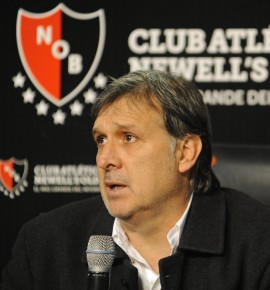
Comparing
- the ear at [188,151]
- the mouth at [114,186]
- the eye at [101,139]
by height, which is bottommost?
the mouth at [114,186]

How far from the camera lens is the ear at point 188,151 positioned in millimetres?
2420

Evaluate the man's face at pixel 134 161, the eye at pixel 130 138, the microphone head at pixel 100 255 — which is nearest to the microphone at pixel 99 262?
the microphone head at pixel 100 255

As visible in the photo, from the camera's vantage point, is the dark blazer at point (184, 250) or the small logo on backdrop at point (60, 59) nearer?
the dark blazer at point (184, 250)

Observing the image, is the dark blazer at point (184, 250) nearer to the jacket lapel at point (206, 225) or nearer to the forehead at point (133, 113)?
the jacket lapel at point (206, 225)

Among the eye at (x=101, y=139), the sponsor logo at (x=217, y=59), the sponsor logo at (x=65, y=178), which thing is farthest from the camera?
the sponsor logo at (x=65, y=178)

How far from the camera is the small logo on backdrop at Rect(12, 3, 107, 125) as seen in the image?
323cm

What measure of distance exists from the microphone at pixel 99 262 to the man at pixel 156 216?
15.1 inches

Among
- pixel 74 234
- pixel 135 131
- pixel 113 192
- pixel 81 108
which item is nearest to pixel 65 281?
pixel 74 234

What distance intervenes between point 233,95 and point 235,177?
1.23 ft

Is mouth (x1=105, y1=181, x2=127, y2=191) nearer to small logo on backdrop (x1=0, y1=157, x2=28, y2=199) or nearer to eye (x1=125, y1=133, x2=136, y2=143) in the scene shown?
eye (x1=125, y1=133, x2=136, y2=143)

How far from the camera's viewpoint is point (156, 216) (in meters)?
2.38

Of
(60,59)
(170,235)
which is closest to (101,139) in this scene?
(170,235)

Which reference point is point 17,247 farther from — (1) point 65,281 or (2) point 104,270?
(2) point 104,270

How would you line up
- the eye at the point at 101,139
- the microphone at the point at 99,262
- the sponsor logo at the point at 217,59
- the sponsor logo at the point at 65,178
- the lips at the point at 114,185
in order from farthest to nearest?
1. the sponsor logo at the point at 65,178
2. the sponsor logo at the point at 217,59
3. the eye at the point at 101,139
4. the lips at the point at 114,185
5. the microphone at the point at 99,262
